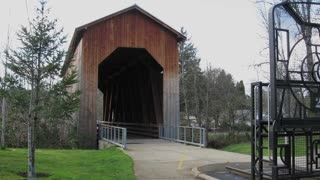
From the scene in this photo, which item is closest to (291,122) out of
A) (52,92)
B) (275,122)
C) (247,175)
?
(275,122)

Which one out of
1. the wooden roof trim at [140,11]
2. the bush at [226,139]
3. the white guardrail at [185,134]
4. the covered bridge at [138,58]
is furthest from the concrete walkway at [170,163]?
the bush at [226,139]

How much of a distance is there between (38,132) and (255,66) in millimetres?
18833

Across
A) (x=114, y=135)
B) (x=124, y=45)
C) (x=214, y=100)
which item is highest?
(x=124, y=45)

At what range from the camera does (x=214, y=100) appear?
45562mm

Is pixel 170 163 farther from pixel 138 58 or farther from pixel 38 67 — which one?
pixel 138 58

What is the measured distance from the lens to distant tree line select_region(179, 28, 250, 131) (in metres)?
39.3

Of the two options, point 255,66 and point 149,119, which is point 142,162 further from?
point 149,119

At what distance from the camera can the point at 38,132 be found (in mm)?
10367

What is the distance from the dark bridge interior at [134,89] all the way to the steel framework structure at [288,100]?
60.7 ft

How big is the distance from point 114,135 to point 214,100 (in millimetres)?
25010

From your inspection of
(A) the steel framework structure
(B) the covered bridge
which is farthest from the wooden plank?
(A) the steel framework structure

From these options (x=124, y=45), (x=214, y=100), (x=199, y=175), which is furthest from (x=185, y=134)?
(x=214, y=100)

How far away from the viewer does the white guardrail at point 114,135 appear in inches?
759

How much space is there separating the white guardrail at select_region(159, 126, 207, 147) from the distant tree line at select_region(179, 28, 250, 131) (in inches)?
435
